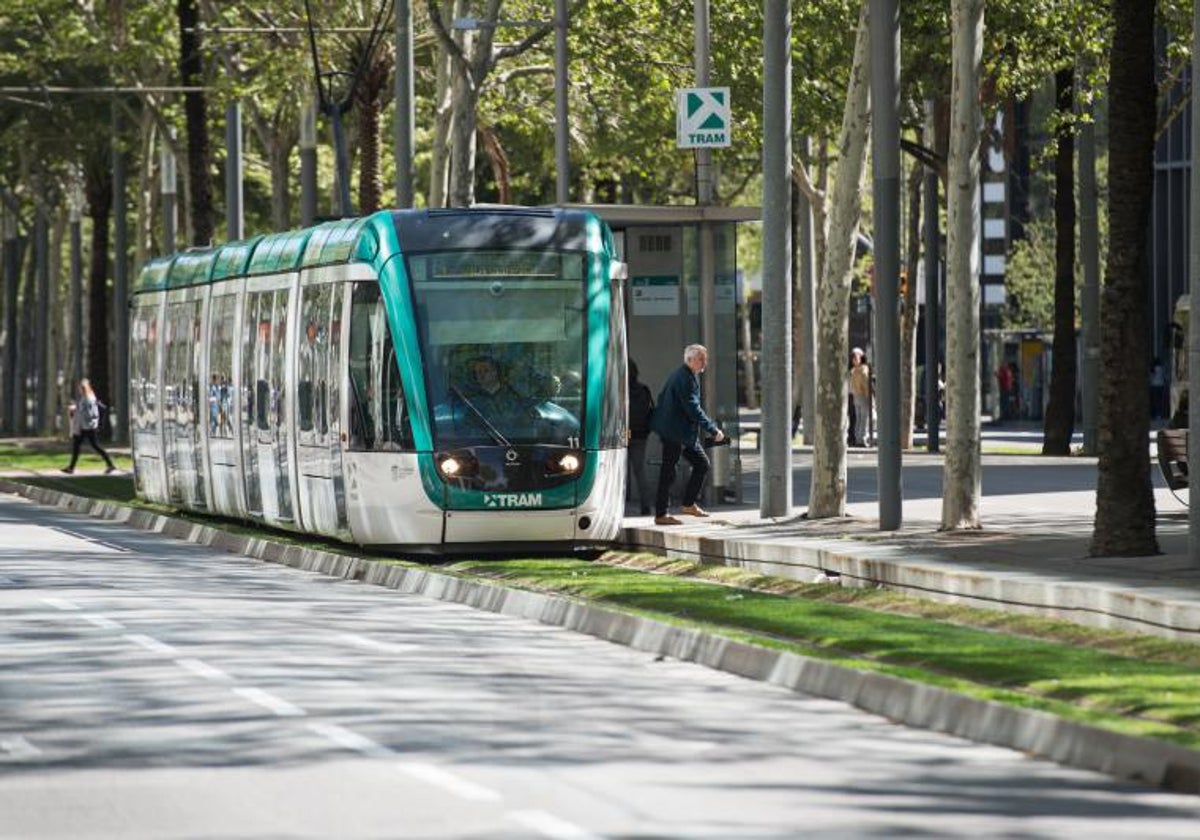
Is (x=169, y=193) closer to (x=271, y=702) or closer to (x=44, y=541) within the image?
(x=44, y=541)

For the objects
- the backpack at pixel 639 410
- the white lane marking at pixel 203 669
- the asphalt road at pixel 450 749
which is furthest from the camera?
the backpack at pixel 639 410

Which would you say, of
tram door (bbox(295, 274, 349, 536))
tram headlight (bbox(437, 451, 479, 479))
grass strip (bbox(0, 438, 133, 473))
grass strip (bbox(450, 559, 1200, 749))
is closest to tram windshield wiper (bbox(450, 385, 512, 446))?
tram headlight (bbox(437, 451, 479, 479))

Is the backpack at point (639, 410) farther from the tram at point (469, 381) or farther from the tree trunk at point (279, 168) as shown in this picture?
the tree trunk at point (279, 168)

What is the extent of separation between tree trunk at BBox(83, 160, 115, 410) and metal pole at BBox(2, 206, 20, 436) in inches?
378

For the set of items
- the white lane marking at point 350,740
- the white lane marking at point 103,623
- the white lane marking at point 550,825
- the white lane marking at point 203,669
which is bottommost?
the white lane marking at point 103,623

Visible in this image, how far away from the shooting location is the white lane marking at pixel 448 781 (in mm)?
11312

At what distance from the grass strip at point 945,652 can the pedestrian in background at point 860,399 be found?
3033 cm

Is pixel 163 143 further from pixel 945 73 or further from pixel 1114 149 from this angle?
pixel 1114 149

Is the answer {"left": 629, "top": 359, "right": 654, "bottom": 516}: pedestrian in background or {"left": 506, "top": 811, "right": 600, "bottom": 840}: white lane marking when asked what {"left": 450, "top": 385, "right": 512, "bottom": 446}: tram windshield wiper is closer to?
{"left": 629, "top": 359, "right": 654, "bottom": 516}: pedestrian in background

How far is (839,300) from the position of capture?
1106 inches

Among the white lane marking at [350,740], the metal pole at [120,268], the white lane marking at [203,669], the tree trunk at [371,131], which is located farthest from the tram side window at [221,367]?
the metal pole at [120,268]

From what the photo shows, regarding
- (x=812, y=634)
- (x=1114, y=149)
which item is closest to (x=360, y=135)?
(x=1114, y=149)

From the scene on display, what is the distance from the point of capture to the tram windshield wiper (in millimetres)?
25953

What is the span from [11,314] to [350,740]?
72047 mm
